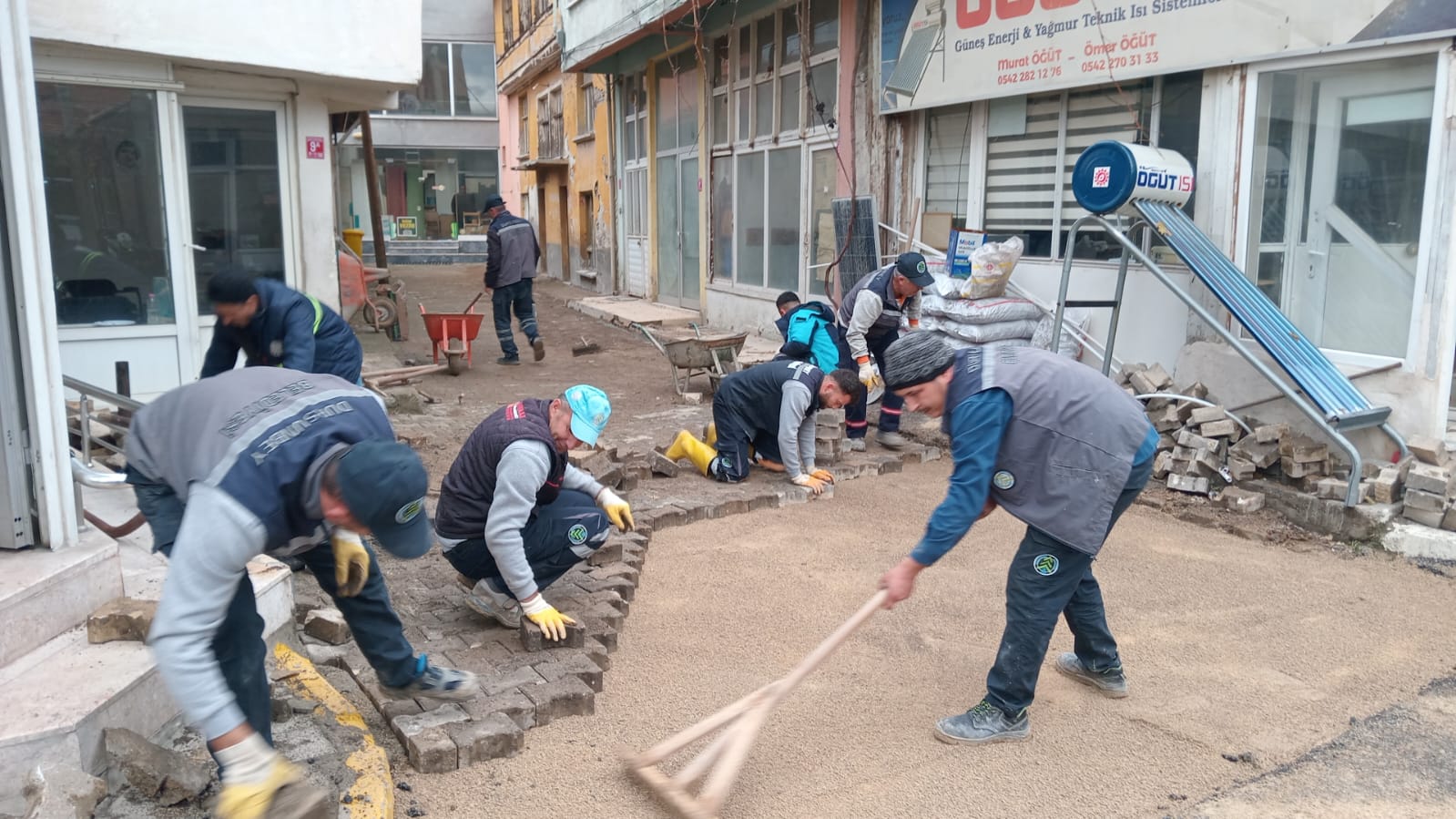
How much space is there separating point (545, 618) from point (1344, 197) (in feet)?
17.1

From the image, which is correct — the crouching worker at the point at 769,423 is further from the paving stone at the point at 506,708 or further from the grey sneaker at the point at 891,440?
the paving stone at the point at 506,708

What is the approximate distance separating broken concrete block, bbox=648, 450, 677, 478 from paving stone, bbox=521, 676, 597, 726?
2.88 m

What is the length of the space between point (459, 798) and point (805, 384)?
340 cm

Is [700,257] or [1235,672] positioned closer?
[1235,672]

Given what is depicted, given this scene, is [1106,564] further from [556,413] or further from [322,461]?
[322,461]

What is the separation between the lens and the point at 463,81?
97.6 feet

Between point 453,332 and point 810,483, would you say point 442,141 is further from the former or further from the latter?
point 810,483

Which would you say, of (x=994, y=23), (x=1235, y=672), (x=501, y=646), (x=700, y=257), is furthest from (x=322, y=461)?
(x=700, y=257)

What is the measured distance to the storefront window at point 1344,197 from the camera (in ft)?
18.1

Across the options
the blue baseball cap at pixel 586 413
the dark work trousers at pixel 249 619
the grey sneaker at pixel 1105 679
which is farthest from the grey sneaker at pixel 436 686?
the grey sneaker at pixel 1105 679

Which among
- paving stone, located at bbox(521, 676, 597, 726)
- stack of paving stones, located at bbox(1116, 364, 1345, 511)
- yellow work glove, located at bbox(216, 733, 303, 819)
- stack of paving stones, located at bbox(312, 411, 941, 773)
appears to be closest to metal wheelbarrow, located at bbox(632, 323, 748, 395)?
stack of paving stones, located at bbox(312, 411, 941, 773)

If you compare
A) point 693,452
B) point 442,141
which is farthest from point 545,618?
point 442,141

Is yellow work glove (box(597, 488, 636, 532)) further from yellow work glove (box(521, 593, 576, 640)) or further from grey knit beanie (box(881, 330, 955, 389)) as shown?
grey knit beanie (box(881, 330, 955, 389))

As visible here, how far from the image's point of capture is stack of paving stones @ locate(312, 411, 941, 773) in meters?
3.16
